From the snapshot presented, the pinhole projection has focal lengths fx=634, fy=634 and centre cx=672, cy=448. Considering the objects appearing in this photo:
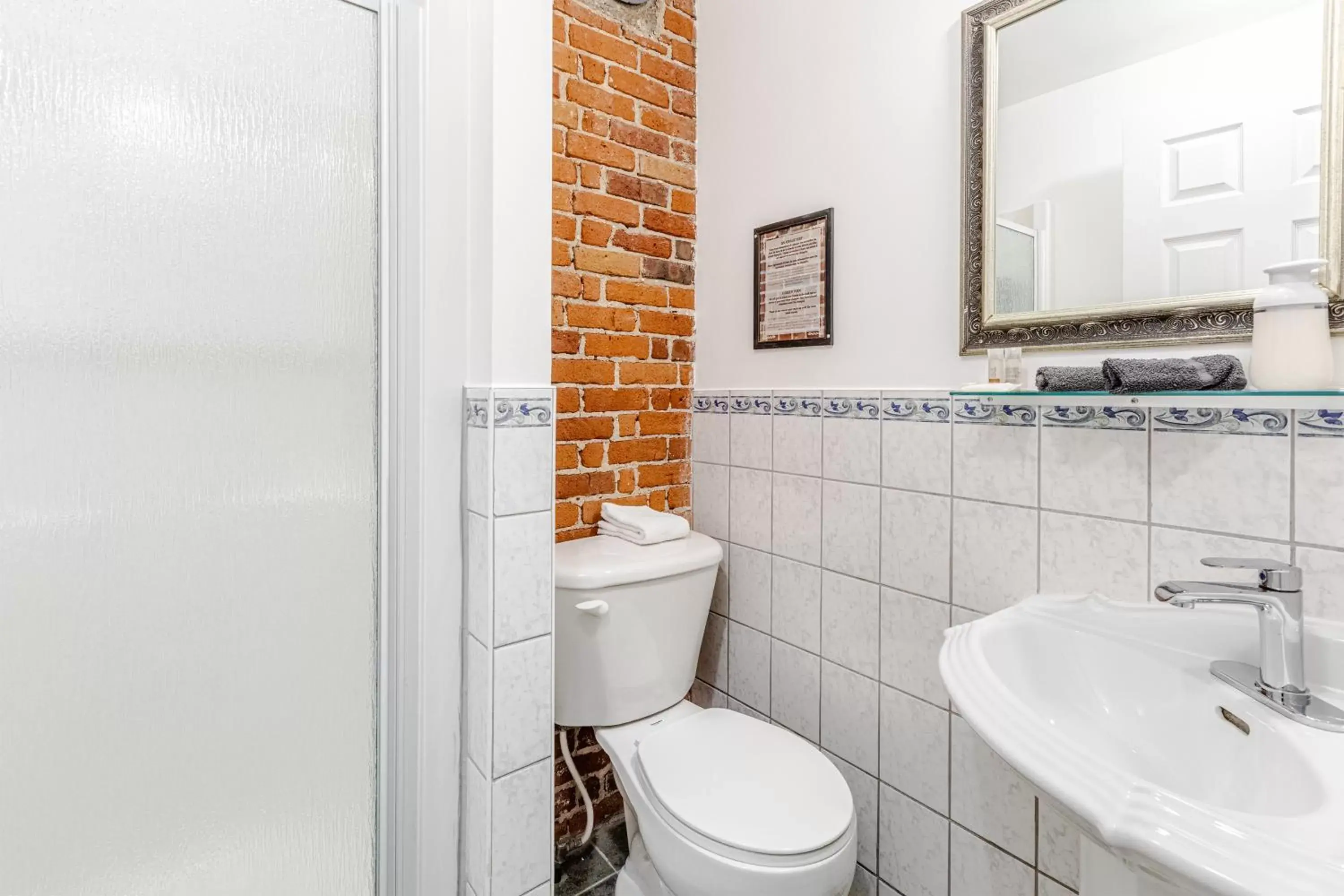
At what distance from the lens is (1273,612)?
81cm

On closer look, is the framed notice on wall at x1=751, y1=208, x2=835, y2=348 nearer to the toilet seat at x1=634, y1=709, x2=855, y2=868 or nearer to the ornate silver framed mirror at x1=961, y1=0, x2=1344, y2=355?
the ornate silver framed mirror at x1=961, y1=0, x2=1344, y2=355

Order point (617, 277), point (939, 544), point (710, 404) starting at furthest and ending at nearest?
point (710, 404) < point (617, 277) < point (939, 544)

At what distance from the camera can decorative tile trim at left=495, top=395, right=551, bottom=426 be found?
1.19 meters

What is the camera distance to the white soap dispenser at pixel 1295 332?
2.72 feet

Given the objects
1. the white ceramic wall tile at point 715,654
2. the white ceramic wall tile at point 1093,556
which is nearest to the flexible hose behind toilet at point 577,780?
the white ceramic wall tile at point 715,654

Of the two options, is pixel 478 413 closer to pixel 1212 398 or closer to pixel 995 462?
pixel 995 462

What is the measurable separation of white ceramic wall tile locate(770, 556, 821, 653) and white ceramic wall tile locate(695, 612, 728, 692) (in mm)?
203

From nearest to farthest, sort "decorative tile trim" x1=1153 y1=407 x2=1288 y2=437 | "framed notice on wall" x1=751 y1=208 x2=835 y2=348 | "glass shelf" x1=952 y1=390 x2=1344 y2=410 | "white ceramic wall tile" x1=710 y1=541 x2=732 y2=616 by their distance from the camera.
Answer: "glass shelf" x1=952 y1=390 x2=1344 y2=410, "decorative tile trim" x1=1153 y1=407 x2=1288 y2=437, "framed notice on wall" x1=751 y1=208 x2=835 y2=348, "white ceramic wall tile" x1=710 y1=541 x2=732 y2=616

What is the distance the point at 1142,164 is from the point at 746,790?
129cm

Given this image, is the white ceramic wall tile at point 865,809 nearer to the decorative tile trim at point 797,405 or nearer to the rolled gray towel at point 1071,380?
the decorative tile trim at point 797,405

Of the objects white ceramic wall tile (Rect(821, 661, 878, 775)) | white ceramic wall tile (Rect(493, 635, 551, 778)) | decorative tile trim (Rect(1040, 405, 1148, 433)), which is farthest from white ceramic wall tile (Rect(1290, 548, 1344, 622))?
white ceramic wall tile (Rect(493, 635, 551, 778))

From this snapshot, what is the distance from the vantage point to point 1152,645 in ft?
3.16

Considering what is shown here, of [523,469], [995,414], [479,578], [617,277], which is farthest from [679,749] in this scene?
[617,277]

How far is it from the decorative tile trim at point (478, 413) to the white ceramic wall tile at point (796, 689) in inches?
36.5
